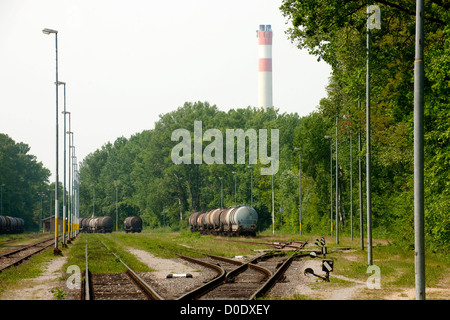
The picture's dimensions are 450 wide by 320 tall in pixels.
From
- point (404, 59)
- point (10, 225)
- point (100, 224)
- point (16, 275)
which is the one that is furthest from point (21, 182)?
point (404, 59)

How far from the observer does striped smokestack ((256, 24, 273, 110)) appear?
491 ft

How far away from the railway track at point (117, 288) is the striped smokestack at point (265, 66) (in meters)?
127

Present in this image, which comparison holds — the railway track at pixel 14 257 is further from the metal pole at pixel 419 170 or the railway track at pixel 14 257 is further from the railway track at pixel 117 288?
the metal pole at pixel 419 170

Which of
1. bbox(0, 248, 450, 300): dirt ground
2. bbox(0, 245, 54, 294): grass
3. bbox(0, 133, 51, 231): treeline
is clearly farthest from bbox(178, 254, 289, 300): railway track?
bbox(0, 133, 51, 231): treeline

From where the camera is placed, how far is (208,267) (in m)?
26.1

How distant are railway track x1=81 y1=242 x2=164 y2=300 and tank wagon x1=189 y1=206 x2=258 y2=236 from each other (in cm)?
3779

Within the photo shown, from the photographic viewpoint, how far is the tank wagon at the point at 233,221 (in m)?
60.4

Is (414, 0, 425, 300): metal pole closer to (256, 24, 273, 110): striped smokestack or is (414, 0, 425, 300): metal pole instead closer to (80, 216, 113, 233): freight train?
(80, 216, 113, 233): freight train

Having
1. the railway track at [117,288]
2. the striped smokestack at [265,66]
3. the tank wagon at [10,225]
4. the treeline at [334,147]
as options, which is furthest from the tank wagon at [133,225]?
the railway track at [117,288]

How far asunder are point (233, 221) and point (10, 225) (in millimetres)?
45068

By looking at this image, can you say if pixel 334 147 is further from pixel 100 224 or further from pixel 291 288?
pixel 100 224

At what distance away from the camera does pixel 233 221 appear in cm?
6116
